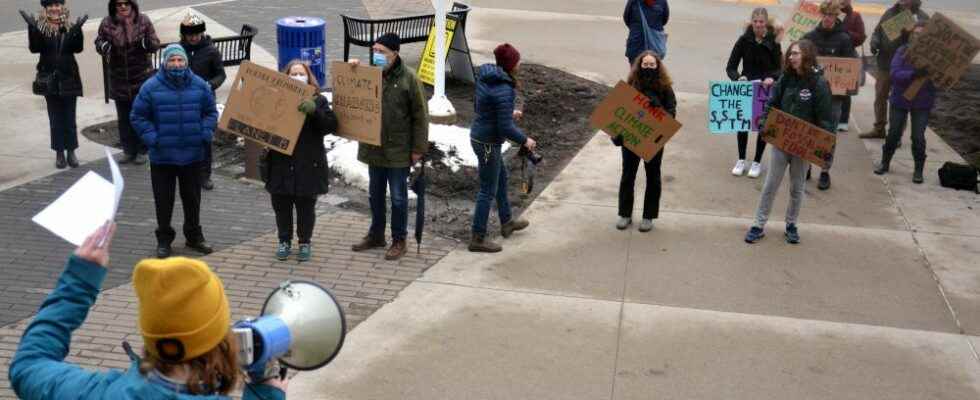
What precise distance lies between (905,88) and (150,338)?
9051mm

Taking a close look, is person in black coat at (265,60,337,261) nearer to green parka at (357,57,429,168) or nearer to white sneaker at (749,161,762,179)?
green parka at (357,57,429,168)

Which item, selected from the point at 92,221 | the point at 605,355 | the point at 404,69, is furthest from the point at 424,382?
the point at 92,221

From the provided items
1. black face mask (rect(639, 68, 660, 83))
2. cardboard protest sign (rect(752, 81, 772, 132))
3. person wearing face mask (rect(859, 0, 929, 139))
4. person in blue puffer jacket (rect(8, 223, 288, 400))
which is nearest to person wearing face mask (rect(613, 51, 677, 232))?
black face mask (rect(639, 68, 660, 83))

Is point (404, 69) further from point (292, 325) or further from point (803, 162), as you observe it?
point (292, 325)

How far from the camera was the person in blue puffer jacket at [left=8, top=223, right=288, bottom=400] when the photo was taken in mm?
2717

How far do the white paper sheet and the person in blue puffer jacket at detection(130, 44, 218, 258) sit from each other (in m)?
4.94

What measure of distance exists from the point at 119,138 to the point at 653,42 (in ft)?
18.6

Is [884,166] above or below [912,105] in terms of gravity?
below

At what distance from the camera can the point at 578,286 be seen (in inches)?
311

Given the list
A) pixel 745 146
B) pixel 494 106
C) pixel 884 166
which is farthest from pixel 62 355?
pixel 884 166

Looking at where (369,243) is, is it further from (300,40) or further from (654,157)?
(300,40)

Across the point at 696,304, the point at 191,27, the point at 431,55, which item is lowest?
the point at 696,304

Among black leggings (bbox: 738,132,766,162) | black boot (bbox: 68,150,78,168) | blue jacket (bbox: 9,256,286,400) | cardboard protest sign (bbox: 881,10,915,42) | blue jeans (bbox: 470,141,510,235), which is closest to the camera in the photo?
blue jacket (bbox: 9,256,286,400)

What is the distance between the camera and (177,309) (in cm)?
271
